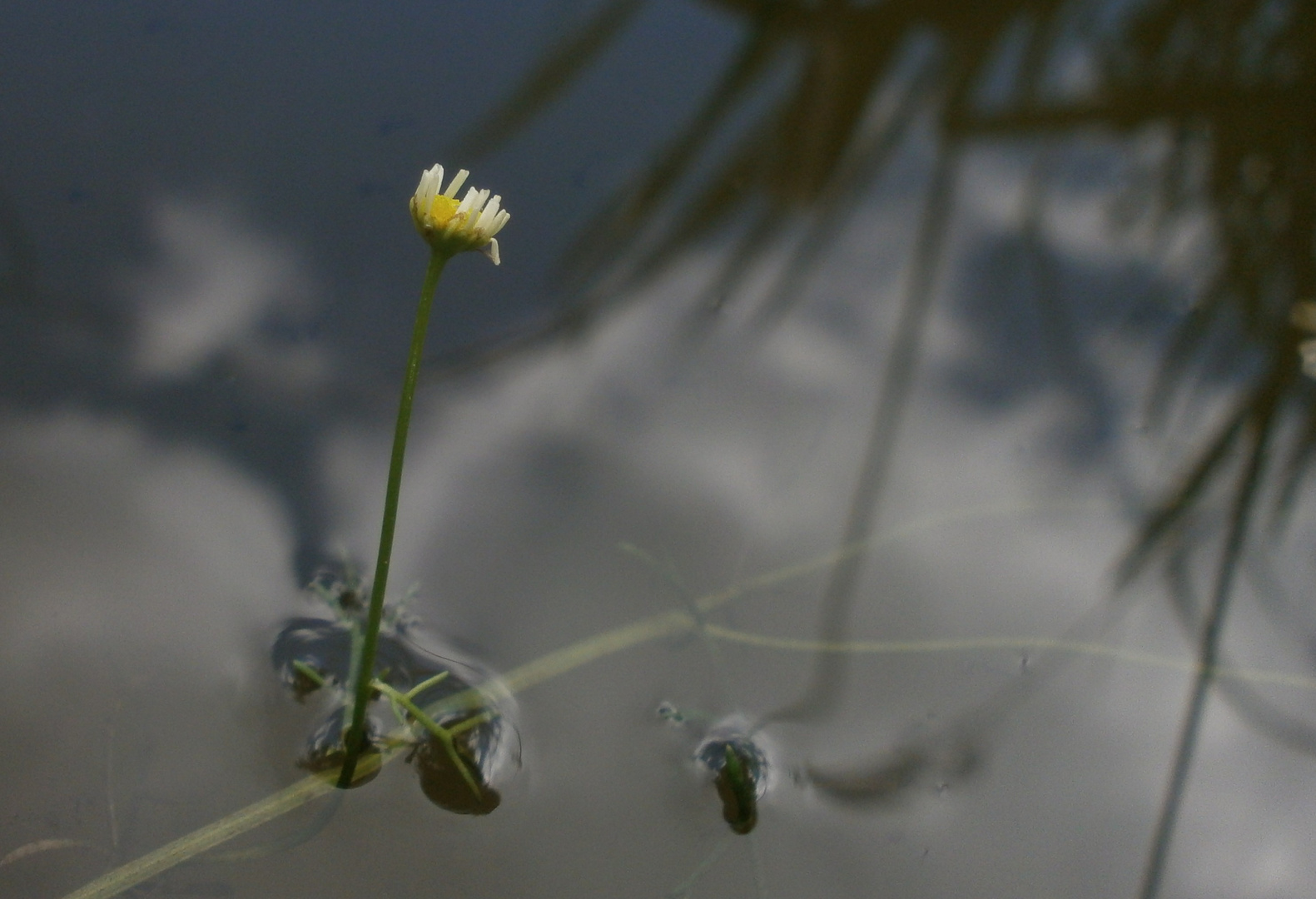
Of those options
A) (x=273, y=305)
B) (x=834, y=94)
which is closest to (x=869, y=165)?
(x=834, y=94)

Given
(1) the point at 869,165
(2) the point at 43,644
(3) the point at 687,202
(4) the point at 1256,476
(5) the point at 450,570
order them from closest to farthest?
1. (2) the point at 43,644
2. (5) the point at 450,570
3. (4) the point at 1256,476
4. (3) the point at 687,202
5. (1) the point at 869,165

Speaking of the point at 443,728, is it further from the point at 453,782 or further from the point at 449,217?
the point at 449,217

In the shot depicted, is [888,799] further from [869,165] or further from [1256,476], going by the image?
[869,165]

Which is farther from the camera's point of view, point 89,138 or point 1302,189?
point 1302,189

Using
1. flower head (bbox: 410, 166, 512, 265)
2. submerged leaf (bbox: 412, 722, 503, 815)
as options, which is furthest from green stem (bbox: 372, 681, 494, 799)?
flower head (bbox: 410, 166, 512, 265)

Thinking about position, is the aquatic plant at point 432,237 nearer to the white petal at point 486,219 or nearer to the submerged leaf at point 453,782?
the white petal at point 486,219

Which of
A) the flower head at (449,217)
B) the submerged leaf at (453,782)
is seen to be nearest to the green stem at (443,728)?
the submerged leaf at (453,782)

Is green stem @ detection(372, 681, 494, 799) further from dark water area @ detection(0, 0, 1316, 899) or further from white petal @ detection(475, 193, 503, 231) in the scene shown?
white petal @ detection(475, 193, 503, 231)
